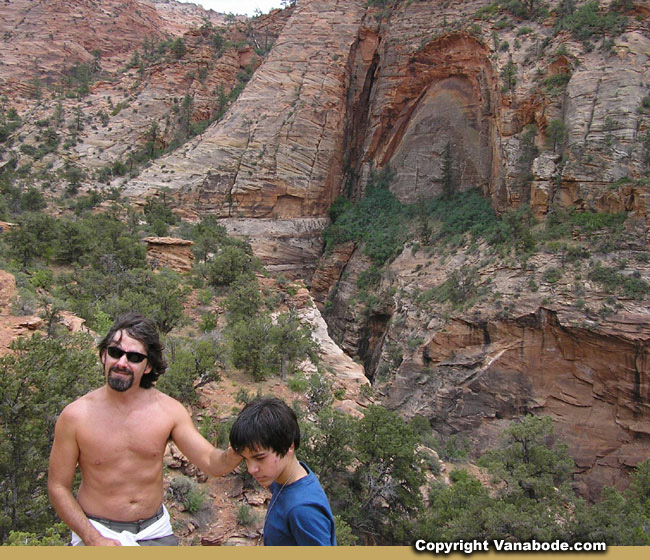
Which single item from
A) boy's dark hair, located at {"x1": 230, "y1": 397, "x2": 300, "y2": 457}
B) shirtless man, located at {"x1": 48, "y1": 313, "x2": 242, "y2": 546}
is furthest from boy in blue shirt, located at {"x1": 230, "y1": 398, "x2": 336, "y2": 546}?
shirtless man, located at {"x1": 48, "y1": 313, "x2": 242, "y2": 546}

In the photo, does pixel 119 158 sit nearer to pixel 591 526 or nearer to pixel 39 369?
pixel 39 369

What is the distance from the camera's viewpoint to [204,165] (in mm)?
27469

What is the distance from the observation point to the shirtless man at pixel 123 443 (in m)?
2.42

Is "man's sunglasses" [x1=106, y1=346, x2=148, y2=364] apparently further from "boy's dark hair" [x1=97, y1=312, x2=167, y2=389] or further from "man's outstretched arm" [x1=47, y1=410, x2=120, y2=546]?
"man's outstretched arm" [x1=47, y1=410, x2=120, y2=546]

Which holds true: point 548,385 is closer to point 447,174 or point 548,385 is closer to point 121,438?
point 447,174

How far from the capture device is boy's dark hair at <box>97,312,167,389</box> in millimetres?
2553

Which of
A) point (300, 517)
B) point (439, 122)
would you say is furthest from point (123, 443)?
point (439, 122)

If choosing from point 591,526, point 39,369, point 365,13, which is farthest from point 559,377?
point 365,13

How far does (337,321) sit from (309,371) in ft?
49.4

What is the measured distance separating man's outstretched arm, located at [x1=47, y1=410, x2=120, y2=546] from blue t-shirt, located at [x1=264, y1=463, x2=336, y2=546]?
0.99 m

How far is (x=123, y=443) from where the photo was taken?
8.32ft

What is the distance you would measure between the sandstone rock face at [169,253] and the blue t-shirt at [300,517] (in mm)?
15018

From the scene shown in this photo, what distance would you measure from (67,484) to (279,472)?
4.11 feet

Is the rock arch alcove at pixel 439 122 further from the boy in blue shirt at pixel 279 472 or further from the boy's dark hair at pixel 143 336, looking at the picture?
the boy in blue shirt at pixel 279 472
